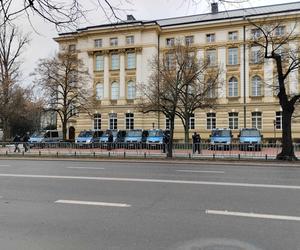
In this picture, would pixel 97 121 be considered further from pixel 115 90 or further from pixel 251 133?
pixel 251 133

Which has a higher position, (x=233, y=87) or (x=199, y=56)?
(x=199, y=56)

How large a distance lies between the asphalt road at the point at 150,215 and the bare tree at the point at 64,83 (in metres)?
33.0

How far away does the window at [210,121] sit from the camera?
54.2m

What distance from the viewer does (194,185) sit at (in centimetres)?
1154

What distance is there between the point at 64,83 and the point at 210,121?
2121cm

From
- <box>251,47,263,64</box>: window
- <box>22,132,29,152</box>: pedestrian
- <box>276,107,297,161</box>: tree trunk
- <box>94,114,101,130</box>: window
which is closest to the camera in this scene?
<box>276,107,297,161</box>: tree trunk

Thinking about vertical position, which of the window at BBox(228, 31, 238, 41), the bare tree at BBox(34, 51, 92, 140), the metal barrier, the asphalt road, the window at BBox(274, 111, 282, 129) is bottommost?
the asphalt road

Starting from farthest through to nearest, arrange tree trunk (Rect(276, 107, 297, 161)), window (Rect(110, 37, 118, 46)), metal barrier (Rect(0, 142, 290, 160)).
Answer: window (Rect(110, 37, 118, 46)) < metal barrier (Rect(0, 142, 290, 160)) < tree trunk (Rect(276, 107, 297, 161))

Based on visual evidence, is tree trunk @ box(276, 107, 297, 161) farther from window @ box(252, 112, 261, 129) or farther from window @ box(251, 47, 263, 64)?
window @ box(252, 112, 261, 129)

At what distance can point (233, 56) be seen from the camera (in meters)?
54.6

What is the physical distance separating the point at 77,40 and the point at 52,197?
5447 centimetres

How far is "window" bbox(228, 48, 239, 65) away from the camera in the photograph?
54.3 meters

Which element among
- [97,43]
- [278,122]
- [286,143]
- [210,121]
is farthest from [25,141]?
[278,122]

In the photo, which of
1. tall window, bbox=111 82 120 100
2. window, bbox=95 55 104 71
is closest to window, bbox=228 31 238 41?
tall window, bbox=111 82 120 100
